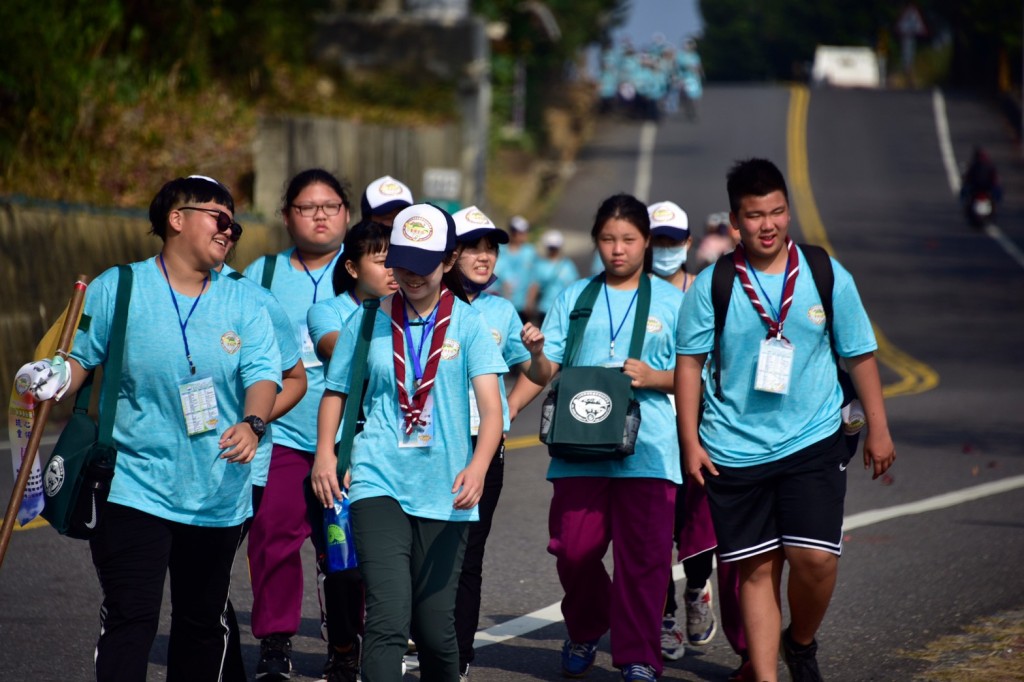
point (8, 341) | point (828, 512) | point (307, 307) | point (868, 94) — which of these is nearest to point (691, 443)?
point (828, 512)

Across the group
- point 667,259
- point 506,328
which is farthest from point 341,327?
point 667,259

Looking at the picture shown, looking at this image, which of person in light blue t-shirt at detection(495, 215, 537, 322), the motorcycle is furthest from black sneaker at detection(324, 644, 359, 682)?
the motorcycle

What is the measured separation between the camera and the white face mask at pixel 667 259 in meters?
7.51

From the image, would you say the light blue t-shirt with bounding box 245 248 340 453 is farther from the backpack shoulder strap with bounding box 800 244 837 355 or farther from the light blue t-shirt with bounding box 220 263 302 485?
the backpack shoulder strap with bounding box 800 244 837 355

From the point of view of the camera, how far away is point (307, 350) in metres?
6.90

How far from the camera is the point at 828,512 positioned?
5910mm

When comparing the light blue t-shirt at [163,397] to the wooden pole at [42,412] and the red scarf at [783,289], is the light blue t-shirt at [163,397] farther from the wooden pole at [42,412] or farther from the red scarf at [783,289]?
the red scarf at [783,289]

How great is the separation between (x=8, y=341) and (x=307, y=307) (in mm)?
8254

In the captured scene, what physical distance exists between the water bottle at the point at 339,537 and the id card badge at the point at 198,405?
0.55 meters

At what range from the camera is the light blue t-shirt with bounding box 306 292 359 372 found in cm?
655

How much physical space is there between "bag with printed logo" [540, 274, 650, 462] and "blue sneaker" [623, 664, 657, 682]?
829 millimetres

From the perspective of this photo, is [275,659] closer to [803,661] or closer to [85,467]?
[85,467]

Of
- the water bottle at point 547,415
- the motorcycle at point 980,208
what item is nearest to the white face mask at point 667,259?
the water bottle at point 547,415

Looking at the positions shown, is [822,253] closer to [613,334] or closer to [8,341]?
[613,334]
